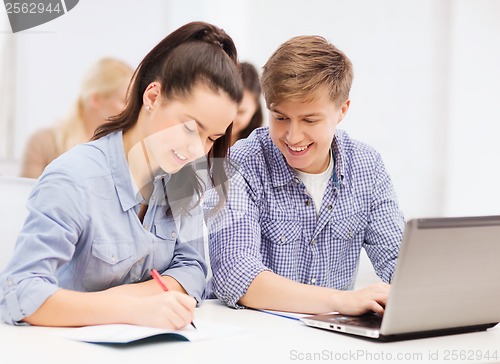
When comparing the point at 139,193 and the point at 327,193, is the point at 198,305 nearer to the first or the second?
the point at 139,193

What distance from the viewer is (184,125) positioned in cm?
109

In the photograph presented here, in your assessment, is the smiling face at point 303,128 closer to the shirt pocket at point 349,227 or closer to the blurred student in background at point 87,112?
the shirt pocket at point 349,227

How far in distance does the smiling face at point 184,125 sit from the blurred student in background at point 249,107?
1.50 m

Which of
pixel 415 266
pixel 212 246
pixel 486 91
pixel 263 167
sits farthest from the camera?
pixel 486 91

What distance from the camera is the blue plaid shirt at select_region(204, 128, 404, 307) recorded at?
1418 mm

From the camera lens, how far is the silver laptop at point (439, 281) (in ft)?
2.95

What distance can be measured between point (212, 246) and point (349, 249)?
0.33 metres

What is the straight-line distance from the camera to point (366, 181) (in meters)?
1.49

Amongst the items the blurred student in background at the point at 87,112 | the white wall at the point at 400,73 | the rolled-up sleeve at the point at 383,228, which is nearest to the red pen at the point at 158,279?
the rolled-up sleeve at the point at 383,228

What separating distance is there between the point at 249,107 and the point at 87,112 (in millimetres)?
620

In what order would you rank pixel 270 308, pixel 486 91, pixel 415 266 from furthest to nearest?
pixel 486 91, pixel 270 308, pixel 415 266

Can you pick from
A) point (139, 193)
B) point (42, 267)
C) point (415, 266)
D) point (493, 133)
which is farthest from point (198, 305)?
point (493, 133)

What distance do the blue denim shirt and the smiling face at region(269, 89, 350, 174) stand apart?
0.80 ft

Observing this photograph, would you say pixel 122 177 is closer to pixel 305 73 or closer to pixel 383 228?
pixel 305 73
